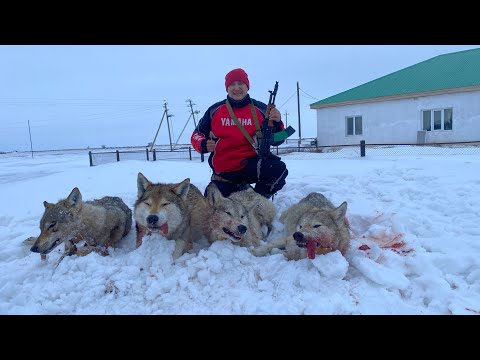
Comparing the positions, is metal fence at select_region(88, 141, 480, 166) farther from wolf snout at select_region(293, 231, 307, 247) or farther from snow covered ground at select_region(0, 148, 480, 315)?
wolf snout at select_region(293, 231, 307, 247)

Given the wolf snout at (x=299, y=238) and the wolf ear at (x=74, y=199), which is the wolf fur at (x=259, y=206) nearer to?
the wolf snout at (x=299, y=238)

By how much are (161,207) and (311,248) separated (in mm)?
1821

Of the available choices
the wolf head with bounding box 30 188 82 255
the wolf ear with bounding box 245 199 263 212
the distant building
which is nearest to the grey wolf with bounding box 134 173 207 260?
the wolf ear with bounding box 245 199 263 212

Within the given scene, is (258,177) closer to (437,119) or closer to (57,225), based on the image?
(57,225)

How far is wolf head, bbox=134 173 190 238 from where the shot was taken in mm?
3666

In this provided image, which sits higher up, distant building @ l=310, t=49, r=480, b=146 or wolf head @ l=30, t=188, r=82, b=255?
distant building @ l=310, t=49, r=480, b=146

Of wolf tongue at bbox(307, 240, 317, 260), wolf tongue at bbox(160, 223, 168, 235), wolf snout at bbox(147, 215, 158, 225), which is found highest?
wolf snout at bbox(147, 215, 158, 225)

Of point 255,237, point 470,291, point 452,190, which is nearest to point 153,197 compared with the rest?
point 255,237

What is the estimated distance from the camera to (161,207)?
377 centimetres

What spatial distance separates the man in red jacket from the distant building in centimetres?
1452

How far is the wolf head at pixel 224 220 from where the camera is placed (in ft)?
12.2

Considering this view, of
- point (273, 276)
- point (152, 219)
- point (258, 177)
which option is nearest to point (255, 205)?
point (258, 177)

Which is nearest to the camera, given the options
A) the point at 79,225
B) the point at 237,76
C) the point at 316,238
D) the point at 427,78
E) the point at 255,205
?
the point at 316,238

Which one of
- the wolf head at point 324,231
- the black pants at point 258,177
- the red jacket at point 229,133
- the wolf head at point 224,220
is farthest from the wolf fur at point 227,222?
the red jacket at point 229,133
